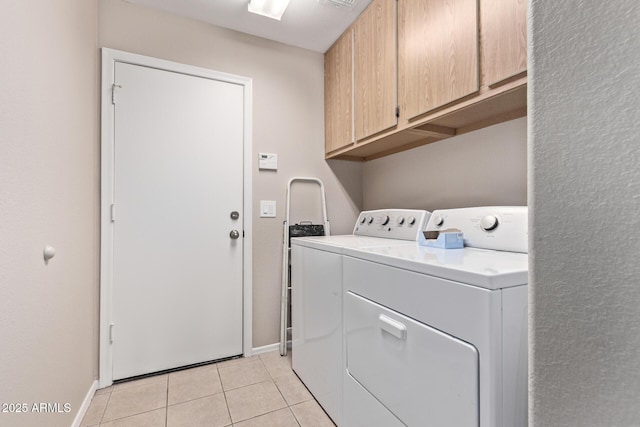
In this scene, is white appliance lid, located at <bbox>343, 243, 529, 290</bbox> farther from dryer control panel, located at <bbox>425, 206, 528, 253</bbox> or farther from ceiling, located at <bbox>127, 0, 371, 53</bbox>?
ceiling, located at <bbox>127, 0, 371, 53</bbox>

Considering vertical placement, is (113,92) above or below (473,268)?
above

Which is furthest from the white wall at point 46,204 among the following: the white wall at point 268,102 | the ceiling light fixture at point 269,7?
the ceiling light fixture at point 269,7

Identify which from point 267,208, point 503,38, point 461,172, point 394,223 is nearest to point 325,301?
point 394,223

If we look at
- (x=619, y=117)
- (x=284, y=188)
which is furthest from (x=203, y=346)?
(x=619, y=117)

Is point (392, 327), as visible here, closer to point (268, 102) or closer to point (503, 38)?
point (503, 38)

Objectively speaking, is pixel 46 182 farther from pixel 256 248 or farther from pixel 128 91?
pixel 256 248

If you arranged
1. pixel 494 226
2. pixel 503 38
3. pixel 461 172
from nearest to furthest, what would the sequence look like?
pixel 503 38
pixel 494 226
pixel 461 172

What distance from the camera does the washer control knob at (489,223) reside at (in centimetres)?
120

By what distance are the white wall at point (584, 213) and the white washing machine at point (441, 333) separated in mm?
355

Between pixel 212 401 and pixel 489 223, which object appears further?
pixel 212 401

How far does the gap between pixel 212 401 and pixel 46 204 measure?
4.18 feet

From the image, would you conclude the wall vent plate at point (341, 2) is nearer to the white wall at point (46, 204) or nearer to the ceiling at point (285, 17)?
the ceiling at point (285, 17)

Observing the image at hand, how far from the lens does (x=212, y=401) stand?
1.56 m

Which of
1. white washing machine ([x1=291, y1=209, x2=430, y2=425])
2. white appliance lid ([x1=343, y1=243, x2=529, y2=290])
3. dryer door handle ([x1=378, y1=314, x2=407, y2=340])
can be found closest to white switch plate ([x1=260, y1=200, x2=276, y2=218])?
white washing machine ([x1=291, y1=209, x2=430, y2=425])
